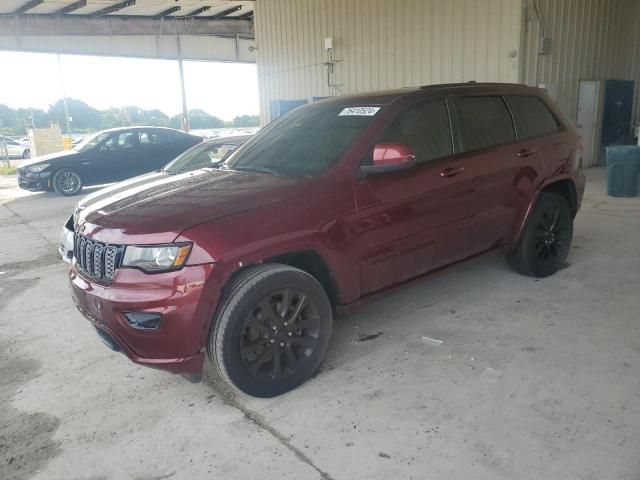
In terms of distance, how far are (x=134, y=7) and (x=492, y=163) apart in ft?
48.7

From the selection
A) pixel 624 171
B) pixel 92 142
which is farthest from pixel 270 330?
pixel 92 142

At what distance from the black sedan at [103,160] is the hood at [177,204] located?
9.02 metres

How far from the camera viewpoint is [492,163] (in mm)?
3969

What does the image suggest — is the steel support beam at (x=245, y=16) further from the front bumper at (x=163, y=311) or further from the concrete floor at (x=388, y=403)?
the front bumper at (x=163, y=311)

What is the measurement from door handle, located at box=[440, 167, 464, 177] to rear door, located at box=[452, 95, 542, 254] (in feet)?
0.32

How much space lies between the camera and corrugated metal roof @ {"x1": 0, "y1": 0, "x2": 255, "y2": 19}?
1418 cm

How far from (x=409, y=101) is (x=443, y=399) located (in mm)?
1970

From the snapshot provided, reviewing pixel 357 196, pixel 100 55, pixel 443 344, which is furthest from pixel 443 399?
pixel 100 55

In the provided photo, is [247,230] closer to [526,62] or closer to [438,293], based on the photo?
[438,293]

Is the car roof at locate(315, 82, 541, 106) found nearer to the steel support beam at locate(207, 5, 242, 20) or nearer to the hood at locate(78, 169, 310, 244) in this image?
the hood at locate(78, 169, 310, 244)

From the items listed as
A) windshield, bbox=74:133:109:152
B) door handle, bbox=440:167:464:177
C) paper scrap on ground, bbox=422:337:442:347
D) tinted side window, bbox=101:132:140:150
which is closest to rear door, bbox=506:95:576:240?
door handle, bbox=440:167:464:177

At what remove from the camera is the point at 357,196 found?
3168mm

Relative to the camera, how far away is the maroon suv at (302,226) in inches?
105

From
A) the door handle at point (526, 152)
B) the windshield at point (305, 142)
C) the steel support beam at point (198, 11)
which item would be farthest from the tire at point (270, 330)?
the steel support beam at point (198, 11)
